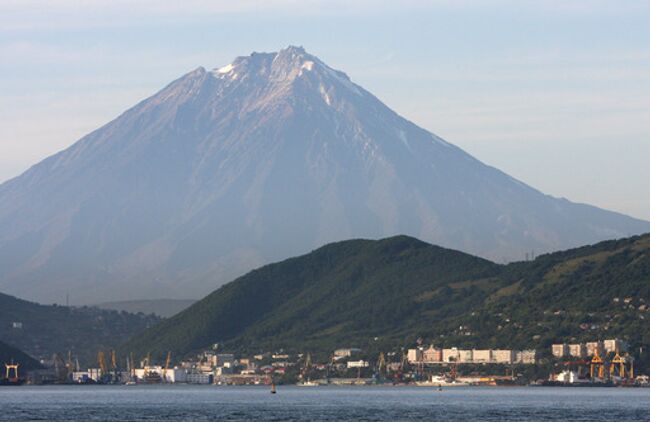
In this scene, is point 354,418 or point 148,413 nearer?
point 354,418

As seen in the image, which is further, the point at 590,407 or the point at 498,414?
the point at 590,407

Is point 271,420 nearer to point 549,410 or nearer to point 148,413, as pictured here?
point 148,413

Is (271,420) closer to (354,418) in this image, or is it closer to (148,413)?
(354,418)

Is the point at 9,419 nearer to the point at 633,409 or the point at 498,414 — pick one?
the point at 498,414

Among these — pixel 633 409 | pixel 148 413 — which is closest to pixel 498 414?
pixel 633 409

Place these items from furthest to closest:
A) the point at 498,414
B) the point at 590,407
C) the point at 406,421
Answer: the point at 590,407 → the point at 498,414 → the point at 406,421

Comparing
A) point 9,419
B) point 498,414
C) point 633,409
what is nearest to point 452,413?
point 498,414

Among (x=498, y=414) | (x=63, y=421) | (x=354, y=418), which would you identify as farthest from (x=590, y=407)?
(x=63, y=421)

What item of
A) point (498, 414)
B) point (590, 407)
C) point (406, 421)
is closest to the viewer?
point (406, 421)
